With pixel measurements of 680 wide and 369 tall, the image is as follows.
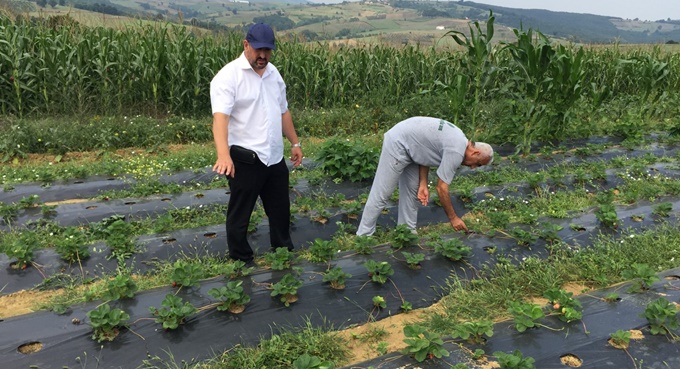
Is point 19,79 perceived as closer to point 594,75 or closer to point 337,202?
point 337,202

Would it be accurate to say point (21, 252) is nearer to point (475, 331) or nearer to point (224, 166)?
point (224, 166)

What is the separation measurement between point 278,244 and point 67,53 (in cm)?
710

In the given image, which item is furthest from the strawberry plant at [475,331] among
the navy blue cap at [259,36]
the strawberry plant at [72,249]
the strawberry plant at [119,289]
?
the strawberry plant at [72,249]

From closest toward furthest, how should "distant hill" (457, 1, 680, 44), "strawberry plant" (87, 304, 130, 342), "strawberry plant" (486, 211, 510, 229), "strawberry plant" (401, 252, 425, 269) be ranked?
"strawberry plant" (87, 304, 130, 342) < "strawberry plant" (401, 252, 425, 269) < "strawberry plant" (486, 211, 510, 229) < "distant hill" (457, 1, 680, 44)

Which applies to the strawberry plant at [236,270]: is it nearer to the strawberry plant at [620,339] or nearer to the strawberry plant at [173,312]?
the strawberry plant at [173,312]

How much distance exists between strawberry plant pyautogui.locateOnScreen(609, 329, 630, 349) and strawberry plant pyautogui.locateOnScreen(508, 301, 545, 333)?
1.23ft

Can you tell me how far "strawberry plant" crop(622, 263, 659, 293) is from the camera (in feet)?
10.5

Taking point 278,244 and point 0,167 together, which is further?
point 0,167

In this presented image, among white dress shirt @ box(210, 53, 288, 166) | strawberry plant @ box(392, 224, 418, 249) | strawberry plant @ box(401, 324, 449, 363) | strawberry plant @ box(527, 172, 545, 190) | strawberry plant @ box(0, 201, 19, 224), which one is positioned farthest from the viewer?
strawberry plant @ box(527, 172, 545, 190)

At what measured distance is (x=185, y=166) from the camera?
6.83 m

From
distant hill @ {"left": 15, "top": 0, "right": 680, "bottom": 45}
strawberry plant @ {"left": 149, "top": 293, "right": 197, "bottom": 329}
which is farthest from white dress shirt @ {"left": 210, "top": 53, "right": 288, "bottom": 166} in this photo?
distant hill @ {"left": 15, "top": 0, "right": 680, "bottom": 45}

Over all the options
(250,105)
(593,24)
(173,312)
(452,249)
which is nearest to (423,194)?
(452,249)

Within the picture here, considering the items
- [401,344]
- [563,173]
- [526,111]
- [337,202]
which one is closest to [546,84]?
[526,111]

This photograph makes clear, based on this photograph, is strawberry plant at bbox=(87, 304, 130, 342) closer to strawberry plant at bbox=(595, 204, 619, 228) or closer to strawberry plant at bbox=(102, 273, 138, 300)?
strawberry plant at bbox=(102, 273, 138, 300)
